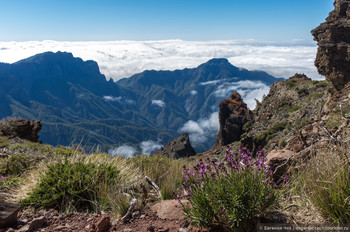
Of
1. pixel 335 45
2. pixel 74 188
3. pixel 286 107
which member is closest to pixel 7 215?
pixel 74 188

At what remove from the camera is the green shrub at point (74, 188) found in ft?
18.0

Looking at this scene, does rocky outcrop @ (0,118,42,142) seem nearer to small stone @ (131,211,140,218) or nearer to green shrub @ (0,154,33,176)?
green shrub @ (0,154,33,176)

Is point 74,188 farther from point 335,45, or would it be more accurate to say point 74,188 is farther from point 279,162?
point 335,45

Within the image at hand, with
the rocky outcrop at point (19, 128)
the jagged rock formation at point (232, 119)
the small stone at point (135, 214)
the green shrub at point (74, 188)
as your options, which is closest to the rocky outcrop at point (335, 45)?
the green shrub at point (74, 188)

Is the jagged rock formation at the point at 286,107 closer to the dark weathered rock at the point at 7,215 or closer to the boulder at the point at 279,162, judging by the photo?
the boulder at the point at 279,162

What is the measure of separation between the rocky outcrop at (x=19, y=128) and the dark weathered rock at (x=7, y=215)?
Answer: 17.8 meters

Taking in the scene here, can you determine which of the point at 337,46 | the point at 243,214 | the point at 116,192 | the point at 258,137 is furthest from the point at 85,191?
the point at 258,137

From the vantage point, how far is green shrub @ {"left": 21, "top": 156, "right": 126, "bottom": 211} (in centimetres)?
549

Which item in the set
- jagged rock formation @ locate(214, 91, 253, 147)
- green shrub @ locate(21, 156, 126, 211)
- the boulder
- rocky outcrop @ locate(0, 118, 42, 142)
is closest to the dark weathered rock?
green shrub @ locate(21, 156, 126, 211)

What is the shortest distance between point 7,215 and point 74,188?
4.48 feet

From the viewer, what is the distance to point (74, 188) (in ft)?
18.7

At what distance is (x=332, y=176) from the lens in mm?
3369

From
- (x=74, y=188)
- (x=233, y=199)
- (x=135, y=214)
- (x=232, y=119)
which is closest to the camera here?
(x=233, y=199)

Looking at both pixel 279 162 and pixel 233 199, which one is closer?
pixel 233 199
